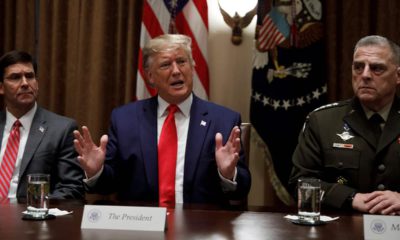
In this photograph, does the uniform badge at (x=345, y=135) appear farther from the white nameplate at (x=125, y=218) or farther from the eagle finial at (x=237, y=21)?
the eagle finial at (x=237, y=21)

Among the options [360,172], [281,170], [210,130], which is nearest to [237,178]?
[210,130]

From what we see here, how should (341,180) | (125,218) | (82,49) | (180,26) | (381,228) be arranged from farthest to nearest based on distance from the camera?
(82,49) → (180,26) → (341,180) → (125,218) → (381,228)

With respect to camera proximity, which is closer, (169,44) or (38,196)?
(38,196)

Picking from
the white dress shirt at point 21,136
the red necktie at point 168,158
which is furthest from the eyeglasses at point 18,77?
the red necktie at point 168,158

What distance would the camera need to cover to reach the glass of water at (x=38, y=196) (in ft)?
6.24

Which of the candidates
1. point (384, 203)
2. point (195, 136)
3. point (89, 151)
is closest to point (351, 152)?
point (384, 203)

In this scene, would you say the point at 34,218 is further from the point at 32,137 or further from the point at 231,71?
the point at 231,71

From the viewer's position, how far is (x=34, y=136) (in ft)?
10.3

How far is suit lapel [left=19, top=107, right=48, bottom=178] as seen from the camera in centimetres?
306

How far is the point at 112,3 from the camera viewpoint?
13.7 feet

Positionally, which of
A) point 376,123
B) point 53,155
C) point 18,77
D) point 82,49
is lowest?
point 53,155

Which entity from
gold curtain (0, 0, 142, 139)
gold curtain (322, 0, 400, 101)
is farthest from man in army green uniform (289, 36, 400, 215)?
gold curtain (0, 0, 142, 139)

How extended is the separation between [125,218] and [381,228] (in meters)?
0.77

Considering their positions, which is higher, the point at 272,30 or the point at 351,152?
the point at 272,30
